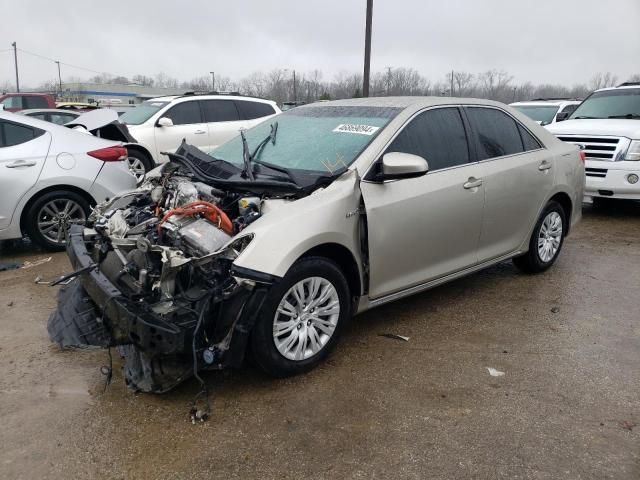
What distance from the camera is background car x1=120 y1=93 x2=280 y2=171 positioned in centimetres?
977

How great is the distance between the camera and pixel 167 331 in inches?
110

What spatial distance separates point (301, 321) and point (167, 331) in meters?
0.85

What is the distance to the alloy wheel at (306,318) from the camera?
3.22m

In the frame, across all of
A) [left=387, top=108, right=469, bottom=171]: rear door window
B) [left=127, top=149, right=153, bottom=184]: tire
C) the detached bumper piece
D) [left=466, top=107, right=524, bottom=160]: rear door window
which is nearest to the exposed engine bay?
the detached bumper piece

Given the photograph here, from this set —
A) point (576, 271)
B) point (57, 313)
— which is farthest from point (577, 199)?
point (57, 313)

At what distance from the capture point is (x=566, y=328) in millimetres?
4242

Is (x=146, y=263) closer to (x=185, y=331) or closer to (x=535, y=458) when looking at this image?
(x=185, y=331)

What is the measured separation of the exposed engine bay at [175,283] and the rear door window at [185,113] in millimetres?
6726

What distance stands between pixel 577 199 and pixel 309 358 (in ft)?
11.8

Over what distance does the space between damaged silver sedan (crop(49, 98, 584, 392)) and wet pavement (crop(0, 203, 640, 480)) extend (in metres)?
0.25

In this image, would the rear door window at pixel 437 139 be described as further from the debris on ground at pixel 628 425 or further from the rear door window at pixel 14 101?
the rear door window at pixel 14 101

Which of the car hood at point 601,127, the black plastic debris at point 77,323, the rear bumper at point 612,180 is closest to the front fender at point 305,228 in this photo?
the black plastic debris at point 77,323

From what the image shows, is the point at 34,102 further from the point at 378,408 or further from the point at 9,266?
the point at 378,408

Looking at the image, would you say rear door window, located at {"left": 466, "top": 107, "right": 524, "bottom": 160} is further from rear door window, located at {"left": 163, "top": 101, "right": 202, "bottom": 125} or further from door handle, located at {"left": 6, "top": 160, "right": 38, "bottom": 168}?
rear door window, located at {"left": 163, "top": 101, "right": 202, "bottom": 125}
